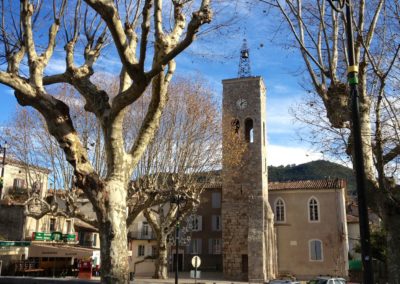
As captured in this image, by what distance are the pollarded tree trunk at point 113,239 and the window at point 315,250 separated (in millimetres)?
30154

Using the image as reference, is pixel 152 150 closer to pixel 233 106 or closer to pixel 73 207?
pixel 73 207

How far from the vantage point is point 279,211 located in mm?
37344

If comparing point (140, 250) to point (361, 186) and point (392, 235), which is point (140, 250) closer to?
point (392, 235)

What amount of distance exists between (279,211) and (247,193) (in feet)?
18.5

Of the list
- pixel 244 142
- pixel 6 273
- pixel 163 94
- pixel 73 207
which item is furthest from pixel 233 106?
pixel 163 94

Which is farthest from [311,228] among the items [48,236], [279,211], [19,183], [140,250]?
[19,183]

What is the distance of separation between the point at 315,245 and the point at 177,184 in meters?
17.6

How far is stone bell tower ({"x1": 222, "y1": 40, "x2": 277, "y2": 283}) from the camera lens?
103 feet

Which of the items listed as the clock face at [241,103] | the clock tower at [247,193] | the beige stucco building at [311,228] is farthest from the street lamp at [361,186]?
the beige stucco building at [311,228]

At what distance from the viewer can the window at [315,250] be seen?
34750 millimetres

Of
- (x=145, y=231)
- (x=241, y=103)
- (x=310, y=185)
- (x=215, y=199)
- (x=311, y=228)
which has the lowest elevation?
(x=145, y=231)

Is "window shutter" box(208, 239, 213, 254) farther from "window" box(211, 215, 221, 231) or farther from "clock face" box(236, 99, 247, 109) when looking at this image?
"clock face" box(236, 99, 247, 109)

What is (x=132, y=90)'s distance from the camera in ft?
25.2

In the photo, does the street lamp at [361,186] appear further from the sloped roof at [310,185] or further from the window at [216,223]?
the window at [216,223]
